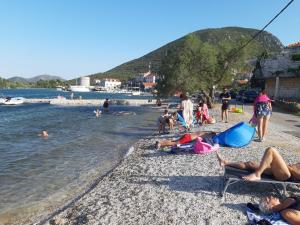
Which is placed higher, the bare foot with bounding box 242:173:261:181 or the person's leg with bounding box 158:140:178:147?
the bare foot with bounding box 242:173:261:181

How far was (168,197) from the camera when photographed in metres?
7.52

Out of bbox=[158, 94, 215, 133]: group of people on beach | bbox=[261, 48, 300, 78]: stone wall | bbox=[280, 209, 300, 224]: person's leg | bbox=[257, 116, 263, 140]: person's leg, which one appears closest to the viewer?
bbox=[280, 209, 300, 224]: person's leg

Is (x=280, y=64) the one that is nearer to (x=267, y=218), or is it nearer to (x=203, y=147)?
(x=203, y=147)

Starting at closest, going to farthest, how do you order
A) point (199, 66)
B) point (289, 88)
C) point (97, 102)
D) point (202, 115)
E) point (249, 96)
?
point (202, 115) < point (289, 88) < point (249, 96) < point (199, 66) < point (97, 102)

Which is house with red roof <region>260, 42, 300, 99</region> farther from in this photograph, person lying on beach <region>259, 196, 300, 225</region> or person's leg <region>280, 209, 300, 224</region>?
person's leg <region>280, 209, 300, 224</region>

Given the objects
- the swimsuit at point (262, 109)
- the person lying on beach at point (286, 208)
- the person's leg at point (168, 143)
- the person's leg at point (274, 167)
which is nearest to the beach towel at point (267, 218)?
the person lying on beach at point (286, 208)

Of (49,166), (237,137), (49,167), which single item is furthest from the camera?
(49,166)

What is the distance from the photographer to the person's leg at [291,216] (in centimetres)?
565

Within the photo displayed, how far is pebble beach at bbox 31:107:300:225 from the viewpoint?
6.60 metres

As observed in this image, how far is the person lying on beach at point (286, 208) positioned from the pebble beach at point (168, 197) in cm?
43

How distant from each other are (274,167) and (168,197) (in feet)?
7.00

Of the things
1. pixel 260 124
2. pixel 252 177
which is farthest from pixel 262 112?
pixel 252 177

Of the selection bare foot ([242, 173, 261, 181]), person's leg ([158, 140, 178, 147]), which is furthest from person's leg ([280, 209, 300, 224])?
person's leg ([158, 140, 178, 147])

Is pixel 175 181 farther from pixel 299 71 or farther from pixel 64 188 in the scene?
pixel 299 71
